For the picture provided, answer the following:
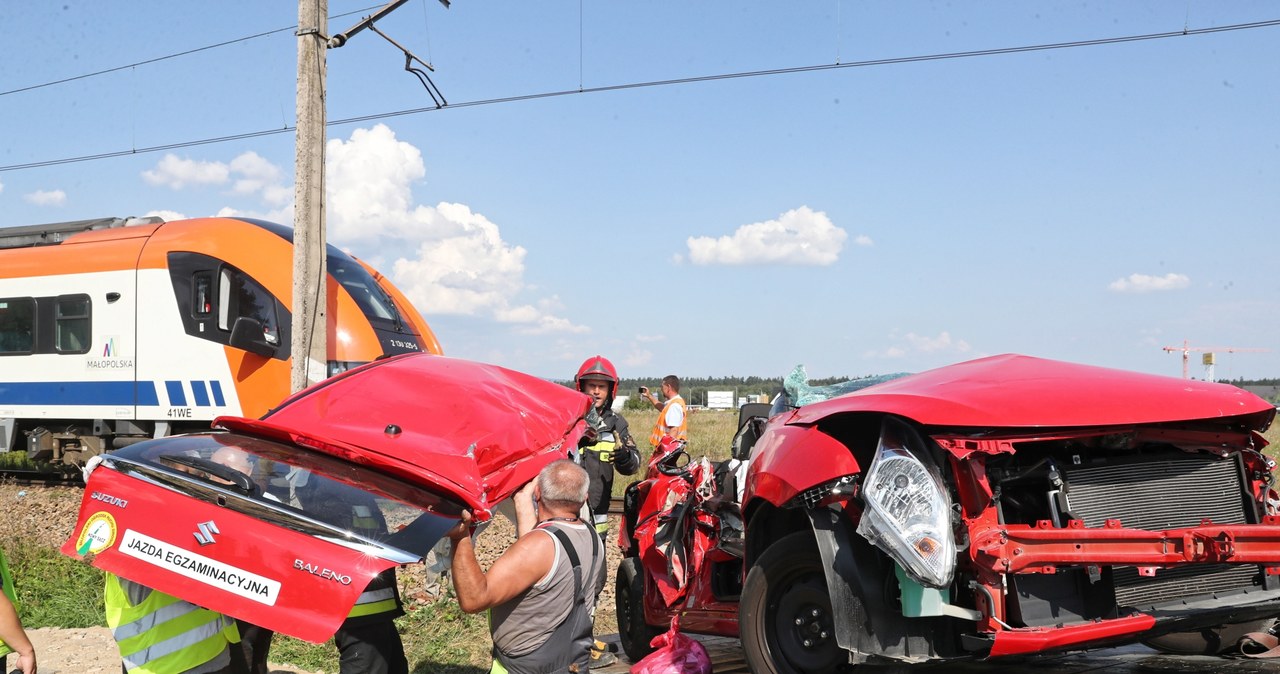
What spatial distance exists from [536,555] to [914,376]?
2219 millimetres

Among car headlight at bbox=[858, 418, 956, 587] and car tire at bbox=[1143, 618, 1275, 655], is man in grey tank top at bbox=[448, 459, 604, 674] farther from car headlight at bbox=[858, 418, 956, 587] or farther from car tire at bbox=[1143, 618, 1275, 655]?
car tire at bbox=[1143, 618, 1275, 655]

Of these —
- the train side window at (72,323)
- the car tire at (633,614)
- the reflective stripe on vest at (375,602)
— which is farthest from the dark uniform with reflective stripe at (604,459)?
the train side window at (72,323)

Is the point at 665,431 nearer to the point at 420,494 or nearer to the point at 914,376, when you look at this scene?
the point at 914,376

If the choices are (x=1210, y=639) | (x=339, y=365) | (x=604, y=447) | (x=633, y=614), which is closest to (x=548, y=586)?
(x=633, y=614)

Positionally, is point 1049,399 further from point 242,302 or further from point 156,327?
point 156,327

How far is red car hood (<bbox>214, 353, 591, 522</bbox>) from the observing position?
146 inches

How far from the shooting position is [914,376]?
5.01 m

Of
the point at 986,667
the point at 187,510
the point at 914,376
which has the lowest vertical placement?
the point at 986,667

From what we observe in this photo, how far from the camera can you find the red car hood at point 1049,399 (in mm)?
3990

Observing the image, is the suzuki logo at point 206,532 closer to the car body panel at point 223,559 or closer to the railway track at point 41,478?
the car body panel at point 223,559

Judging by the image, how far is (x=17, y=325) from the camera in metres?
14.8

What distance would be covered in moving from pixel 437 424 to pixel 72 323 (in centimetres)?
1226

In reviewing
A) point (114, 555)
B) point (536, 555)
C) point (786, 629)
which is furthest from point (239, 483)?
point (786, 629)

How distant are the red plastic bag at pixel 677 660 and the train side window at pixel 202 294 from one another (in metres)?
9.42
